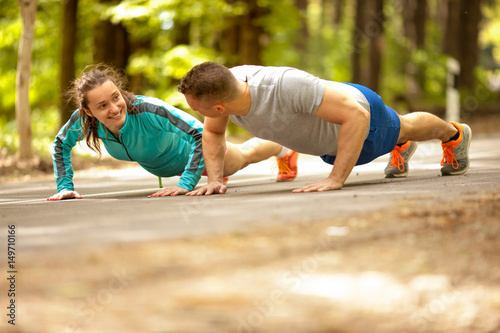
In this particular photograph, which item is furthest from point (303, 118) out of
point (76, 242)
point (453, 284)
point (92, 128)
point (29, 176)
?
point (29, 176)

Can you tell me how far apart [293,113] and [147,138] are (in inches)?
59.7

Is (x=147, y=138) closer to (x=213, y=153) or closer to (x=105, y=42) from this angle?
(x=213, y=153)

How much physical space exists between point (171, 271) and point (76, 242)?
661mm

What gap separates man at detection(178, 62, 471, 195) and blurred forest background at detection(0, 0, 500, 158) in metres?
6.64

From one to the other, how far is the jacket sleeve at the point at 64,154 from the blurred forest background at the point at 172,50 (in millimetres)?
5244

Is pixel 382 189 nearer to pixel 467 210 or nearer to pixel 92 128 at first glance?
pixel 467 210

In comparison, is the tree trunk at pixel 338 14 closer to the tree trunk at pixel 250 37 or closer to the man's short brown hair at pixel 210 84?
the tree trunk at pixel 250 37

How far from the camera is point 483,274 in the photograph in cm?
232

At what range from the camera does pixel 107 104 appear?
17.6 ft

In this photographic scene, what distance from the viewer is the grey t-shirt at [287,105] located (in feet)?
15.5

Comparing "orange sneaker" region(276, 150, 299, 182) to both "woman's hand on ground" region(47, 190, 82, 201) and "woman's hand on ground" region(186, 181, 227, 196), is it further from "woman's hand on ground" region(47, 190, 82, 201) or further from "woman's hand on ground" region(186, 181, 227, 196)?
"woman's hand on ground" region(47, 190, 82, 201)

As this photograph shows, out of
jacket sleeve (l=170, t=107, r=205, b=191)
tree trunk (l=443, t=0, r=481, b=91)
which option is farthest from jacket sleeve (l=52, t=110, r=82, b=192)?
tree trunk (l=443, t=0, r=481, b=91)

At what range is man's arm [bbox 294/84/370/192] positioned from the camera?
185 inches

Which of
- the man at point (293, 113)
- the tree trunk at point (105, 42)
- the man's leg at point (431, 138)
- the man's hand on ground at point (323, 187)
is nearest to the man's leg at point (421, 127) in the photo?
the man's leg at point (431, 138)
